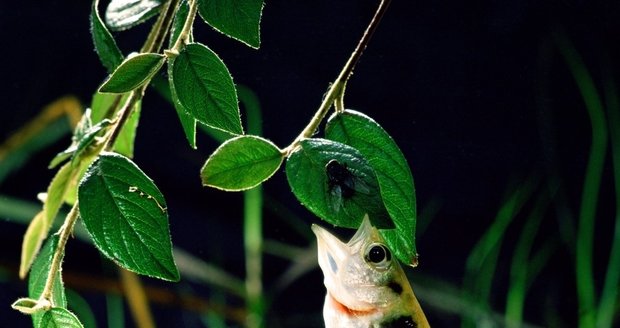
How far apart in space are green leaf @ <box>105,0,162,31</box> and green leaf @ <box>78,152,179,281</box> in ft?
0.22

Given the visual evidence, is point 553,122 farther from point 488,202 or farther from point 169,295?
point 169,295

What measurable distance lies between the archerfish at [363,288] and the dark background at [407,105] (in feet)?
2.13

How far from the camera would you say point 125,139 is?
1.19 ft


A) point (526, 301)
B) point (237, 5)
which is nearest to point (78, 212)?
point (237, 5)

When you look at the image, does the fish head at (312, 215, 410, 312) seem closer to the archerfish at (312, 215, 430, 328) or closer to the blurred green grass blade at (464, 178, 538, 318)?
the archerfish at (312, 215, 430, 328)

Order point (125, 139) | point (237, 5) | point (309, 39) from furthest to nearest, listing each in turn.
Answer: point (309, 39)
point (125, 139)
point (237, 5)

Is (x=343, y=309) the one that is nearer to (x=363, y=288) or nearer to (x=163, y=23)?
(x=363, y=288)

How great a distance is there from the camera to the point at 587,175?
1045mm

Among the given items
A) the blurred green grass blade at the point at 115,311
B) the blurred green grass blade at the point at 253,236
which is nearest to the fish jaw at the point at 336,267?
the blurred green grass blade at the point at 253,236

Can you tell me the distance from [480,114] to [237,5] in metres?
0.82

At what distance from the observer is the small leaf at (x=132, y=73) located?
249 mm

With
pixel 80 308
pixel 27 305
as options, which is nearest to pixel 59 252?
pixel 27 305

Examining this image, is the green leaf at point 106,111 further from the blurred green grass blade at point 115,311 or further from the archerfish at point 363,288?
the blurred green grass blade at point 115,311

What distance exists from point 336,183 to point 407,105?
81 cm
